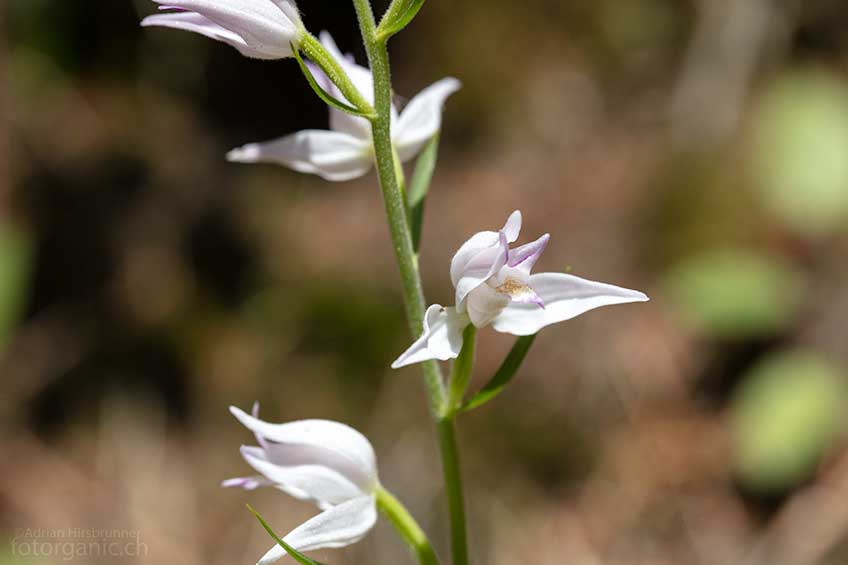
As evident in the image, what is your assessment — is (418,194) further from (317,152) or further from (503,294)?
(503,294)

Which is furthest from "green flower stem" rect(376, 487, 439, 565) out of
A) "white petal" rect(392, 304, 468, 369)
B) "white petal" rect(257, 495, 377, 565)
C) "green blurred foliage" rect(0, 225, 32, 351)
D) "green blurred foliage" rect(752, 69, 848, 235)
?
"green blurred foliage" rect(752, 69, 848, 235)

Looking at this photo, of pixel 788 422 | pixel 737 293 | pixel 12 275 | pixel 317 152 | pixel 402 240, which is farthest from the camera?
pixel 12 275

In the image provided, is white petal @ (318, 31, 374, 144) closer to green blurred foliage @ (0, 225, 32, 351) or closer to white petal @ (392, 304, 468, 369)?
white petal @ (392, 304, 468, 369)

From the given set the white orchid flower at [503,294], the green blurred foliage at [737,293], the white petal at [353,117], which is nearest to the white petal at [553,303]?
the white orchid flower at [503,294]

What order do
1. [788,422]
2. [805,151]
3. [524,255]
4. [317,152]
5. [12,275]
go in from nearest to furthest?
[524,255] < [317,152] < [788,422] < [12,275] < [805,151]

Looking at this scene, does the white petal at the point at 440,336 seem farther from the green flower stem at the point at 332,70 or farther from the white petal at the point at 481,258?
the green flower stem at the point at 332,70

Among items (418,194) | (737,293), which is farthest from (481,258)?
(737,293)
